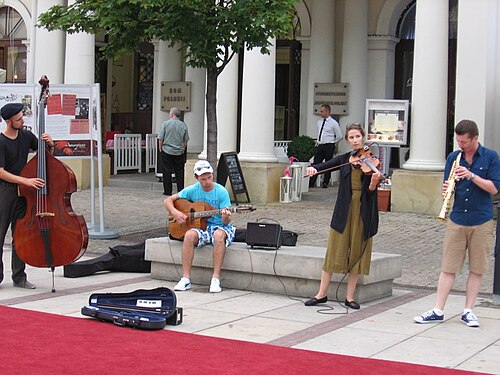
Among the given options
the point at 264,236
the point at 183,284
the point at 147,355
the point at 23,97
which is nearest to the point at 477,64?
the point at 23,97

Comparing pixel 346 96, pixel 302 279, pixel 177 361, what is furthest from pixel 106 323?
pixel 346 96

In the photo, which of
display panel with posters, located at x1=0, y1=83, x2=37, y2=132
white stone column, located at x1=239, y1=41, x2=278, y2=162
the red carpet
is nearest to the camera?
the red carpet

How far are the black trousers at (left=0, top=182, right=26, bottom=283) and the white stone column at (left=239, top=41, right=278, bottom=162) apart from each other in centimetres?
835

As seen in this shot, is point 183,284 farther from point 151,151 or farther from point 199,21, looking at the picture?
point 151,151

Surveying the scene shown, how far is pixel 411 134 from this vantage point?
16.7 m

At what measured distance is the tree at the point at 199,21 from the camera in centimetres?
1170

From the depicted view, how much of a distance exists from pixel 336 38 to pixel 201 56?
395 inches

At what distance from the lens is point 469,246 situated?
27.5 feet

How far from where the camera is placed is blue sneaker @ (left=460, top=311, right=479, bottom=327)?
27.5 ft

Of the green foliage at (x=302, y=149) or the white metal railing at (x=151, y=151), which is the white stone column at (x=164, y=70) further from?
the green foliage at (x=302, y=149)

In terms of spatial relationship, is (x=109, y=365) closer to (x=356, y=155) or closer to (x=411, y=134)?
(x=356, y=155)

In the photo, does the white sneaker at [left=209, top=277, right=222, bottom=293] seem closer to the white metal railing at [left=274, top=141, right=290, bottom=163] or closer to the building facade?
the building facade

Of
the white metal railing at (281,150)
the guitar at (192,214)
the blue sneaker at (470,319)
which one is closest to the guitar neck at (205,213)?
the guitar at (192,214)

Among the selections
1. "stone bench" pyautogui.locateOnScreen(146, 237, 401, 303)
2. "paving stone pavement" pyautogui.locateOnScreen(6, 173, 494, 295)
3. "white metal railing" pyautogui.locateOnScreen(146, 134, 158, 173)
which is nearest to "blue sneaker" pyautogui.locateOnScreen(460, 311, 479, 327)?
"stone bench" pyautogui.locateOnScreen(146, 237, 401, 303)
